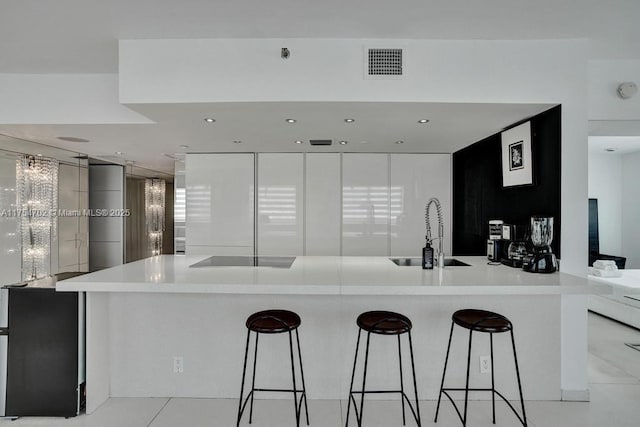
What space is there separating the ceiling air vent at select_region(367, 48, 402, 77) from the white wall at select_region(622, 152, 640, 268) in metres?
5.86

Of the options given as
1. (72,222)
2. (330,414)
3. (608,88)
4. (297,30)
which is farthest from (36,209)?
(608,88)

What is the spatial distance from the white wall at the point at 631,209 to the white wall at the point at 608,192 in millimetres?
67

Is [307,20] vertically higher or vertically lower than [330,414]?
higher

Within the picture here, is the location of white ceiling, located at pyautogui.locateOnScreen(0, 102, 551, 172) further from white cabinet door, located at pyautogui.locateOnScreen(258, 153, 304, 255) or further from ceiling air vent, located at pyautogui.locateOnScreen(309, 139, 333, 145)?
white cabinet door, located at pyautogui.locateOnScreen(258, 153, 304, 255)

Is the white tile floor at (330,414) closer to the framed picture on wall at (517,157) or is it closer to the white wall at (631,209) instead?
the framed picture on wall at (517,157)

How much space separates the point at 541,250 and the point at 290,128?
232 centimetres

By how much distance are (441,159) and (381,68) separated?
8.31 feet

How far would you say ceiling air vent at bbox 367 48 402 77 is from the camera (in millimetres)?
2438

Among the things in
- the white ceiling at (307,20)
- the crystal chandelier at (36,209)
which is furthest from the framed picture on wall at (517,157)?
the crystal chandelier at (36,209)

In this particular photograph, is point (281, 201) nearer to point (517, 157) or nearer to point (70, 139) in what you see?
point (70, 139)

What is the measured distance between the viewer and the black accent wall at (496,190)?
2635 millimetres

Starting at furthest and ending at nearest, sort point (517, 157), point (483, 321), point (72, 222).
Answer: point (72, 222) → point (517, 157) → point (483, 321)

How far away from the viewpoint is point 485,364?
260cm

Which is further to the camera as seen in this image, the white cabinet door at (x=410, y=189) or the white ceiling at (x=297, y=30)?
the white cabinet door at (x=410, y=189)
